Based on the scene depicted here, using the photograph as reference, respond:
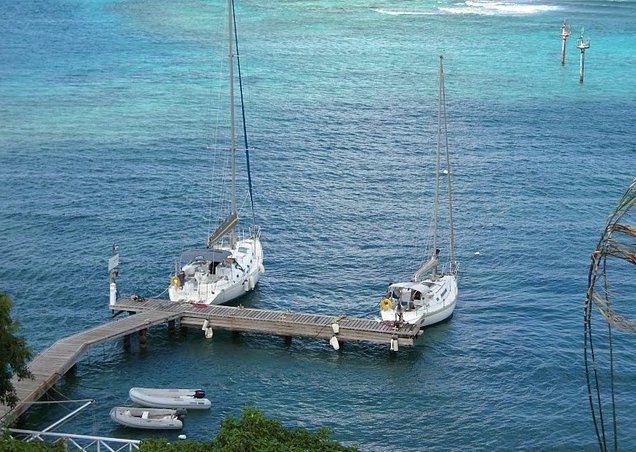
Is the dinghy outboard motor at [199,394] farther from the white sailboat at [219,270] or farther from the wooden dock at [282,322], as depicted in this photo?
the white sailboat at [219,270]

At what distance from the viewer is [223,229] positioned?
9062 cm

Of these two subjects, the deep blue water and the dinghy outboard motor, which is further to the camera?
the deep blue water

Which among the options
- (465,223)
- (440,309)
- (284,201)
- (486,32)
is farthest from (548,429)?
(486,32)

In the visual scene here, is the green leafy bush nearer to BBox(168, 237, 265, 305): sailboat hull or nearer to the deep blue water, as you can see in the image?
the deep blue water

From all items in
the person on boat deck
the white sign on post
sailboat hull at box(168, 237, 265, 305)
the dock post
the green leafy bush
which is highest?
the green leafy bush

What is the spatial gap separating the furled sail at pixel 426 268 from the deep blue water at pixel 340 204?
3.87 metres

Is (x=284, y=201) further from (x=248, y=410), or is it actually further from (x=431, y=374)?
(x=248, y=410)

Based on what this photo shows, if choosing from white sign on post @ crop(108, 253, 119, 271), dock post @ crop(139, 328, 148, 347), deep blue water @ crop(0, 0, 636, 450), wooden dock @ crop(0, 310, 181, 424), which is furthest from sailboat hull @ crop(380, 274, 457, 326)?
white sign on post @ crop(108, 253, 119, 271)

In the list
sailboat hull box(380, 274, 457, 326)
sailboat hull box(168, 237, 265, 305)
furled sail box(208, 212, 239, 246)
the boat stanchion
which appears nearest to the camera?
the boat stanchion

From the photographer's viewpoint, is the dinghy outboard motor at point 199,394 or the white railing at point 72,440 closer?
the white railing at point 72,440

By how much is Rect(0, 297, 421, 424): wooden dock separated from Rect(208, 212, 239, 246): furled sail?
25.0 ft

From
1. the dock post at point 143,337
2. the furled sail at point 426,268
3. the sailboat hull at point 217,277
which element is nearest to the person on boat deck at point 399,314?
the furled sail at point 426,268

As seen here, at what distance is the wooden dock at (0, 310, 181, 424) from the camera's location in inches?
2672

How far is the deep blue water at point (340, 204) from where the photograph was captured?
237ft
